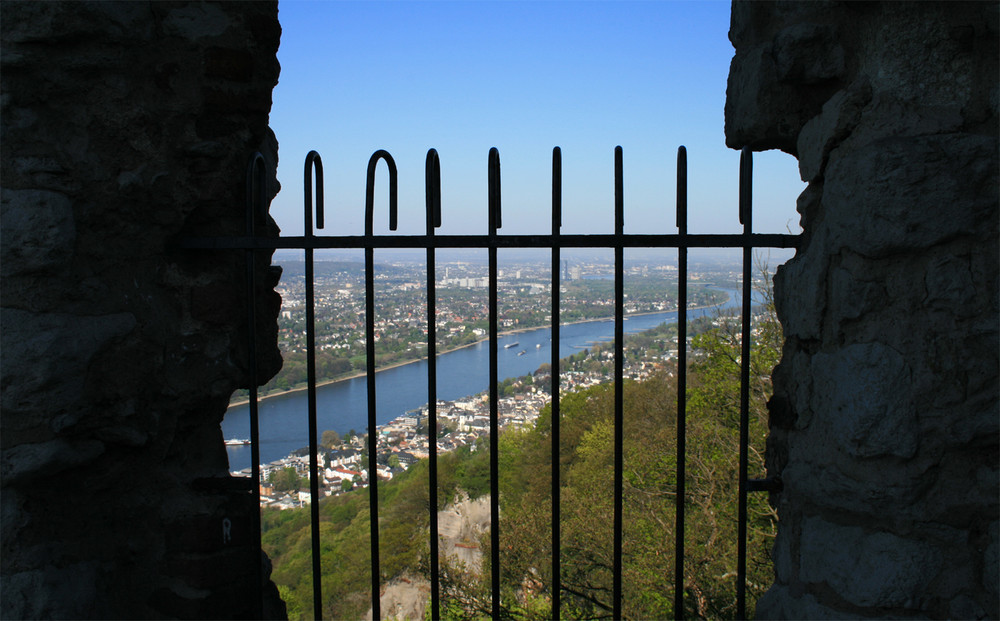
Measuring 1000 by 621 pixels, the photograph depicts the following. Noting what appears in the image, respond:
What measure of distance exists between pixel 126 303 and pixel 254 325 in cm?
33

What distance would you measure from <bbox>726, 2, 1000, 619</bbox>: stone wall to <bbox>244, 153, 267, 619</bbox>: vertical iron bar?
4.89 feet

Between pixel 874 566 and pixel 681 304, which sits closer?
pixel 874 566

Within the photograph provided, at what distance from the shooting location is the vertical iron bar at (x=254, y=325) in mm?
1851

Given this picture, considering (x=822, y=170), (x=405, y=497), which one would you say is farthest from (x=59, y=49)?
(x=405, y=497)

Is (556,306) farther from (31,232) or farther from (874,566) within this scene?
(31,232)

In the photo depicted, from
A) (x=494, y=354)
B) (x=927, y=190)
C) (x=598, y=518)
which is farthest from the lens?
(x=598, y=518)

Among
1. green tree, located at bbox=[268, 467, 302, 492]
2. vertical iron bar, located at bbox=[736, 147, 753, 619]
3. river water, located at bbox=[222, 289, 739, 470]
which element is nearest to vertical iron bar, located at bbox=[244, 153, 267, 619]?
vertical iron bar, located at bbox=[736, 147, 753, 619]

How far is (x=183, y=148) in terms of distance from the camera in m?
1.86

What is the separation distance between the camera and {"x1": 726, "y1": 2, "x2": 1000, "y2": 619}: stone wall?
1.48 metres

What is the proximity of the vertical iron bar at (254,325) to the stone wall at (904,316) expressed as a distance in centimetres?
149

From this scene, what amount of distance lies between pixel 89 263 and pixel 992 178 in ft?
7.26

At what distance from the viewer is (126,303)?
5.86 feet

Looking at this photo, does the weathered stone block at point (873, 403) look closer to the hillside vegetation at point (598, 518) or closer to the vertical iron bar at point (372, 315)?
the vertical iron bar at point (372, 315)

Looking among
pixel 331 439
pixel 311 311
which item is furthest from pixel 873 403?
pixel 331 439
